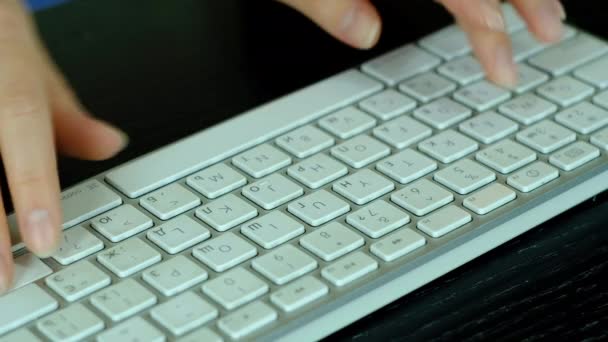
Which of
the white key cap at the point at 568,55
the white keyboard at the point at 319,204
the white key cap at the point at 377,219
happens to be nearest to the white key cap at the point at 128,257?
the white keyboard at the point at 319,204

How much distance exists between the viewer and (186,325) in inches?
18.7

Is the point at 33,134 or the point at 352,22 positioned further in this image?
the point at 352,22

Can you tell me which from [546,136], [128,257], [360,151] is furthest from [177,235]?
[546,136]

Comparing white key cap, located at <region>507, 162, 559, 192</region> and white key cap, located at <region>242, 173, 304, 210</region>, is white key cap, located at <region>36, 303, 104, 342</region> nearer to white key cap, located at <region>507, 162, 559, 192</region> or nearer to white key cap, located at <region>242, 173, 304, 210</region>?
white key cap, located at <region>242, 173, 304, 210</region>

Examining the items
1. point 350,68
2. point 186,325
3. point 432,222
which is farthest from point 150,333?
point 350,68

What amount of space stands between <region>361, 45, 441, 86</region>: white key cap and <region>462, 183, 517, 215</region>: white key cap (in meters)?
0.15

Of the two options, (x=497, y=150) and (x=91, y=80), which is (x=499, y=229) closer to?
(x=497, y=150)

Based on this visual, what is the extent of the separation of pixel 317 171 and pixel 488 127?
12cm

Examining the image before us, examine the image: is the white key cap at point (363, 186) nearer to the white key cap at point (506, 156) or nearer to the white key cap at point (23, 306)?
the white key cap at point (506, 156)

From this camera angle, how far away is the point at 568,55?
72cm

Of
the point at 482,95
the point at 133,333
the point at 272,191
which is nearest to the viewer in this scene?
the point at 133,333

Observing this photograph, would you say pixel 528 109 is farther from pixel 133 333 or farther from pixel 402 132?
pixel 133 333

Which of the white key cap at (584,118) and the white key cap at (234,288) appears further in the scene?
the white key cap at (584,118)

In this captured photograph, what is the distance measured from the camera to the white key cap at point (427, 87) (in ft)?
2.23
